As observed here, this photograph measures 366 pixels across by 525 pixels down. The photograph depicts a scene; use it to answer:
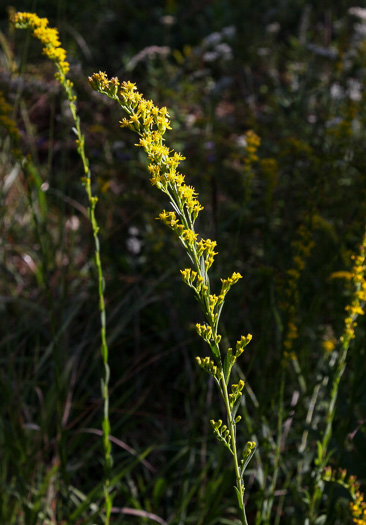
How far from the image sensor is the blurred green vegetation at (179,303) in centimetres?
206

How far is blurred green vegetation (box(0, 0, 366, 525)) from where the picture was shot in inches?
81.0

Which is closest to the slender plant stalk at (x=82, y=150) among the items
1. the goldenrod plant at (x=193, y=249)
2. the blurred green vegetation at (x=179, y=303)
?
the blurred green vegetation at (x=179, y=303)

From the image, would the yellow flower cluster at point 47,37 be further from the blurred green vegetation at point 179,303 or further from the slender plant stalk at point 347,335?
the slender plant stalk at point 347,335

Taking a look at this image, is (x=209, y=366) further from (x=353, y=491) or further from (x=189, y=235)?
(x=353, y=491)

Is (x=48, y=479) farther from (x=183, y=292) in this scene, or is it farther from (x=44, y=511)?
(x=183, y=292)

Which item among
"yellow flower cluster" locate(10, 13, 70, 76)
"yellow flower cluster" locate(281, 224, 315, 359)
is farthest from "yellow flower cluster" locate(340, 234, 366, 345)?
"yellow flower cluster" locate(10, 13, 70, 76)

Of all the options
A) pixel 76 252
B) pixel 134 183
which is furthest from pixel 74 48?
pixel 76 252

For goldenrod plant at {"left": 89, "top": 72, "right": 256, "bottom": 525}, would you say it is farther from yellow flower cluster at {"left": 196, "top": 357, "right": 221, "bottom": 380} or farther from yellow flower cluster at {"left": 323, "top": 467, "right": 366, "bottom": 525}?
yellow flower cluster at {"left": 323, "top": 467, "right": 366, "bottom": 525}

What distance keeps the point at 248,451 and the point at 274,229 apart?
7.96 feet

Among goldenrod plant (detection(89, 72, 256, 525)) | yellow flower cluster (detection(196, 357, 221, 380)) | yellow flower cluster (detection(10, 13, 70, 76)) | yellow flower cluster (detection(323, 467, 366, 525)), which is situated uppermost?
yellow flower cluster (detection(10, 13, 70, 76))

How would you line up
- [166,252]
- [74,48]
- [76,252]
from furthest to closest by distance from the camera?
[74,48]
[76,252]
[166,252]

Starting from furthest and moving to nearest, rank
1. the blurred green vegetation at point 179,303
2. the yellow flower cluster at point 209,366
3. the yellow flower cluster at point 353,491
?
the blurred green vegetation at point 179,303 → the yellow flower cluster at point 353,491 → the yellow flower cluster at point 209,366

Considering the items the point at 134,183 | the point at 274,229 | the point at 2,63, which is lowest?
the point at 274,229

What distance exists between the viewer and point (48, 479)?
214cm
